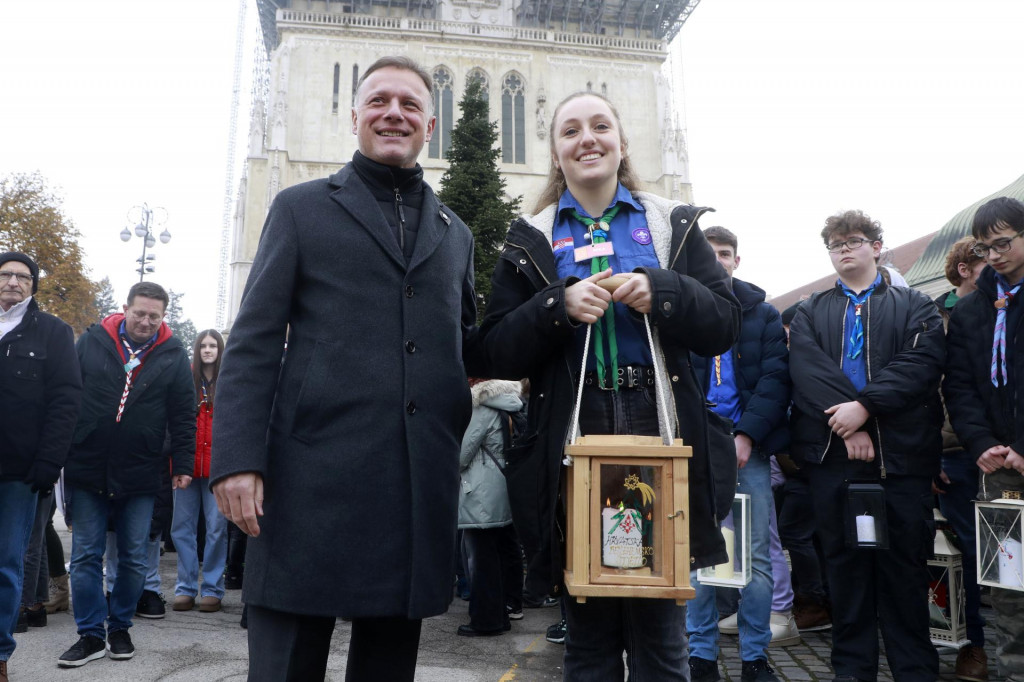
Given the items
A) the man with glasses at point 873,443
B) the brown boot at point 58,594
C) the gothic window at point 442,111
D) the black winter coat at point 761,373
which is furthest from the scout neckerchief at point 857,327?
the gothic window at point 442,111

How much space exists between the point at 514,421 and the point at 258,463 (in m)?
4.65

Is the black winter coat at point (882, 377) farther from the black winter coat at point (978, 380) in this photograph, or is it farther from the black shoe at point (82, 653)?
the black shoe at point (82, 653)

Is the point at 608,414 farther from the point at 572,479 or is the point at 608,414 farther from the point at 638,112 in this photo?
the point at 638,112

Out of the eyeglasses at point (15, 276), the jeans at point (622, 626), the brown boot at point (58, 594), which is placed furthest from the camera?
the brown boot at point (58, 594)

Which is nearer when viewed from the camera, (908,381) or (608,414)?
(608,414)

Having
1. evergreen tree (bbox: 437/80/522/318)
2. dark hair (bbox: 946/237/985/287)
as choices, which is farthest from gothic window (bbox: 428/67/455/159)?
dark hair (bbox: 946/237/985/287)

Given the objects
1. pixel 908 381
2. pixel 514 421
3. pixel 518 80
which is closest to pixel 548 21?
pixel 518 80

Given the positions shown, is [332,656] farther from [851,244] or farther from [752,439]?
[851,244]

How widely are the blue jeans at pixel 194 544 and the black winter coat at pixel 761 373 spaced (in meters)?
4.28

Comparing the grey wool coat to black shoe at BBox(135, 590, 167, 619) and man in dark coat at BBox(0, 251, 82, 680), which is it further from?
black shoe at BBox(135, 590, 167, 619)

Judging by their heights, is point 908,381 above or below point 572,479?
above

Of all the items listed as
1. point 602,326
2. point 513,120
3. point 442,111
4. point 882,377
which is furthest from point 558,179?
point 513,120

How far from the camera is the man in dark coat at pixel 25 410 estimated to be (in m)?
4.17

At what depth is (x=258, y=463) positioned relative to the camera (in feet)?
6.68
